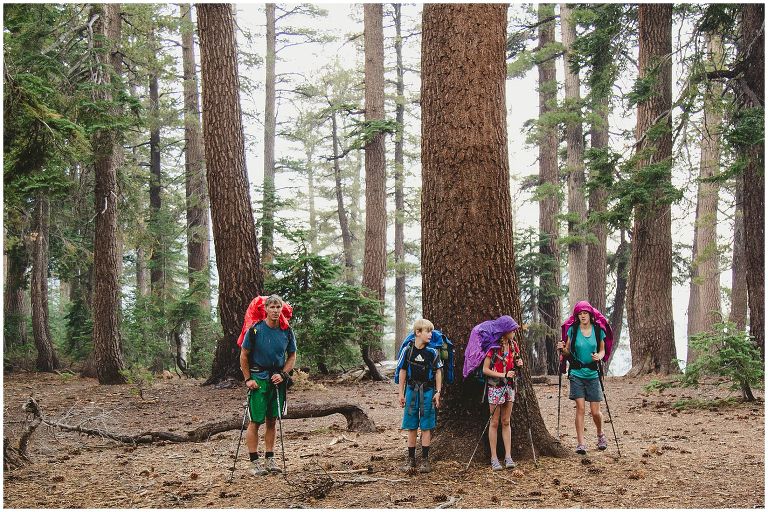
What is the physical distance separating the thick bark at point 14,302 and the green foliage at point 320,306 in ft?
37.9

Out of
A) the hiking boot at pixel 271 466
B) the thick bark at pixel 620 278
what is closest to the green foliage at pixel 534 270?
the thick bark at pixel 620 278

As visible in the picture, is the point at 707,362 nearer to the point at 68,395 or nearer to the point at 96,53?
the point at 68,395

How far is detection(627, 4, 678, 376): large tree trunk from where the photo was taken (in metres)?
15.9

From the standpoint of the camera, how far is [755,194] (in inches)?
573

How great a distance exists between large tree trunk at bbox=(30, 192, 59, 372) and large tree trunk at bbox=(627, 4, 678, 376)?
1594 cm

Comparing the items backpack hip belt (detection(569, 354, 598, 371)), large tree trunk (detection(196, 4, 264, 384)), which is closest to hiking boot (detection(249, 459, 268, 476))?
backpack hip belt (detection(569, 354, 598, 371))

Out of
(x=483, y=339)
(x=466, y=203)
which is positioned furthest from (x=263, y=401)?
(x=466, y=203)

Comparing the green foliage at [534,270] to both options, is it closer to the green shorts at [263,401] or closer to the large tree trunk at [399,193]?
the large tree trunk at [399,193]

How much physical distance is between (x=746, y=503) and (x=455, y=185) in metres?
3.71

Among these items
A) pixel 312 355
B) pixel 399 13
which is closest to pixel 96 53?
pixel 312 355

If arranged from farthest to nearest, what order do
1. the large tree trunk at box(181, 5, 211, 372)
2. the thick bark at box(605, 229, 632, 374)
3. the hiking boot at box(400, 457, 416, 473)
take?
the thick bark at box(605, 229, 632, 374) < the large tree trunk at box(181, 5, 211, 372) < the hiking boot at box(400, 457, 416, 473)

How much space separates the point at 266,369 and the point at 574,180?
17.3 m

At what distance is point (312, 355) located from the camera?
52.6ft

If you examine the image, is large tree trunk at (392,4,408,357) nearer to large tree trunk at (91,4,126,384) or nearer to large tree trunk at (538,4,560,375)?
large tree trunk at (538,4,560,375)
